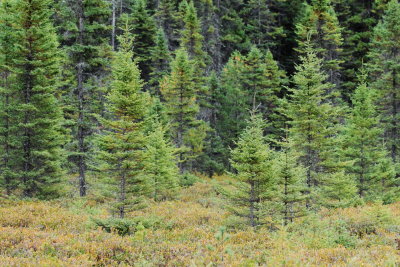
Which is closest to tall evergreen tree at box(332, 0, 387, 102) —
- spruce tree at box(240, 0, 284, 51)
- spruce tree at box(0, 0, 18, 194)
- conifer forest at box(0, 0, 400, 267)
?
spruce tree at box(240, 0, 284, 51)

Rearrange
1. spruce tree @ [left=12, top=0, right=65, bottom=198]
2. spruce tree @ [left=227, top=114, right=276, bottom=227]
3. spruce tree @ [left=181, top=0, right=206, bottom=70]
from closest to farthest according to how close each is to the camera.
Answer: spruce tree @ [left=227, top=114, right=276, bottom=227]
spruce tree @ [left=12, top=0, right=65, bottom=198]
spruce tree @ [left=181, top=0, right=206, bottom=70]

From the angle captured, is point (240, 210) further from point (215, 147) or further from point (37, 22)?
point (215, 147)

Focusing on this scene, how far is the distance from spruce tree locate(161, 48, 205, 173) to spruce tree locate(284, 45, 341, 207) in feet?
45.2

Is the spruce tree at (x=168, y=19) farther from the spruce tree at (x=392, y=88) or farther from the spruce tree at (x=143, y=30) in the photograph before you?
the spruce tree at (x=392, y=88)

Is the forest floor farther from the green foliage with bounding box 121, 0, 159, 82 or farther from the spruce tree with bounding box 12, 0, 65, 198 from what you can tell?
the green foliage with bounding box 121, 0, 159, 82

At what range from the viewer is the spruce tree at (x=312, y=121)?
18.3 meters

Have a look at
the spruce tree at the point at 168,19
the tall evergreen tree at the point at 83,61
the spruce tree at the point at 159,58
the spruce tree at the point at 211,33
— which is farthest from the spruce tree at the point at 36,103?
the spruce tree at the point at 168,19

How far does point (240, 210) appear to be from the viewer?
14.4 meters

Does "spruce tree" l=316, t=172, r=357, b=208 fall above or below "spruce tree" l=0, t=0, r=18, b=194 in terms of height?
below

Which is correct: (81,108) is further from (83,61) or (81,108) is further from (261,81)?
(261,81)

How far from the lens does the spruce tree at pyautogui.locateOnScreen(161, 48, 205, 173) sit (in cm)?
3188

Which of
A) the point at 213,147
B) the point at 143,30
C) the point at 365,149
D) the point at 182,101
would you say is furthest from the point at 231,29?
the point at 365,149

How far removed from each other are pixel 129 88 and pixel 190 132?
21.6m

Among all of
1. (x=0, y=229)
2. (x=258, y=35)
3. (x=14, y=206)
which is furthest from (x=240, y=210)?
(x=258, y=35)
